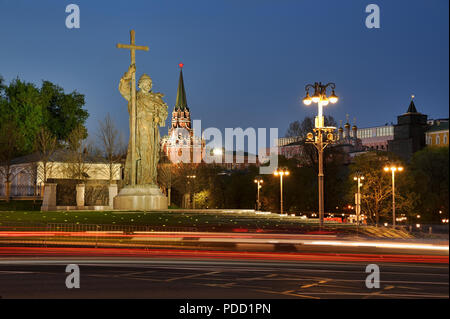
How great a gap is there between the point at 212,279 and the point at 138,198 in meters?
23.7

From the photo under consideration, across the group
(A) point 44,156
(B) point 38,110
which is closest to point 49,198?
(A) point 44,156

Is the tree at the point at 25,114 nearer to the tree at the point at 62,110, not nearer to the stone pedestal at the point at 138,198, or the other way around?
the tree at the point at 62,110

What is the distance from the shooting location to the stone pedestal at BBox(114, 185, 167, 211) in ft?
124

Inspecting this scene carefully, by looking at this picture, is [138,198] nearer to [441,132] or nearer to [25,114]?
[441,132]

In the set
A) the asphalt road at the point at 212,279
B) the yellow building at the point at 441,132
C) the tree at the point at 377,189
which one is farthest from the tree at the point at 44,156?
the yellow building at the point at 441,132

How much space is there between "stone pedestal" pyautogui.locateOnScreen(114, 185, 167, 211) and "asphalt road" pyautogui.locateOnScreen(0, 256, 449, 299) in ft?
57.7

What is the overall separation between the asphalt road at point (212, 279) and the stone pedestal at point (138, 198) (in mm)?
17587

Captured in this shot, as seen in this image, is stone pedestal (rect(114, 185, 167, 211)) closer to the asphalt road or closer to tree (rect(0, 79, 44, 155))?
the asphalt road

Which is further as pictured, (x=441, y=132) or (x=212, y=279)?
(x=212, y=279)

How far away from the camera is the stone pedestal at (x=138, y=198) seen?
37688 mm

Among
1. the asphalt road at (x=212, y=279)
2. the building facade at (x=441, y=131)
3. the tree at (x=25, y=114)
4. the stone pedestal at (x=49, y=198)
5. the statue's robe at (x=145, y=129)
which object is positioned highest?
the tree at (x=25, y=114)

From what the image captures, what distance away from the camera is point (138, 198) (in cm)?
3769
